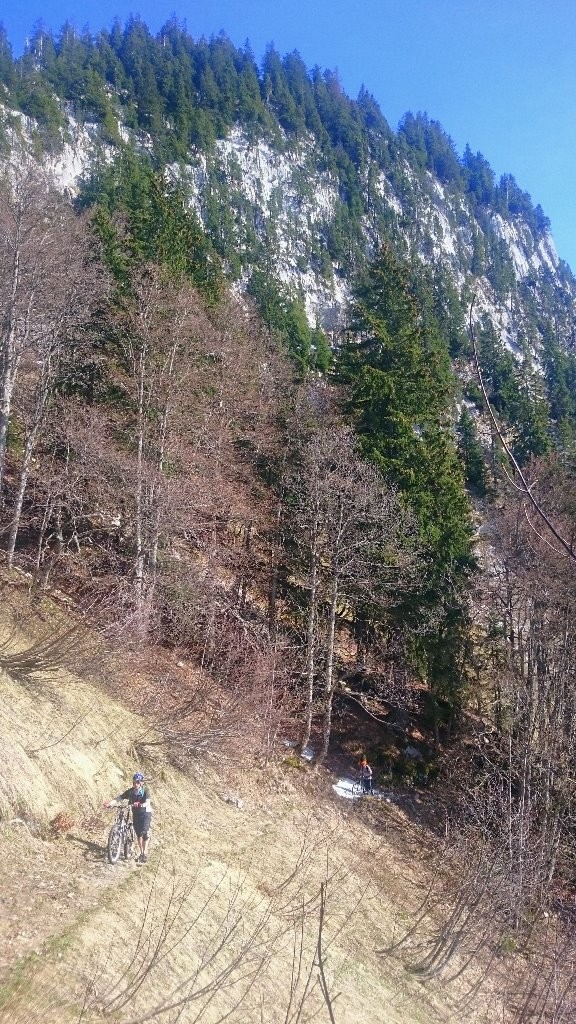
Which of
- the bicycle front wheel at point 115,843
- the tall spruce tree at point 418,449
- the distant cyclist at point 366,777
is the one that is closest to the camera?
the bicycle front wheel at point 115,843

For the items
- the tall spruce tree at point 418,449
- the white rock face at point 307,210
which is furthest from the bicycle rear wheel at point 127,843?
the white rock face at point 307,210

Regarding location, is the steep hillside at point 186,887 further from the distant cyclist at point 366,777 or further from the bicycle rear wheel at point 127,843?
the distant cyclist at point 366,777

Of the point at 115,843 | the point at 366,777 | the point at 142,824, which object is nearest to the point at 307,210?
the point at 366,777

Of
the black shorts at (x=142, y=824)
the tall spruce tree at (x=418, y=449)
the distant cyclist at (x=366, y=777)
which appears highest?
the tall spruce tree at (x=418, y=449)

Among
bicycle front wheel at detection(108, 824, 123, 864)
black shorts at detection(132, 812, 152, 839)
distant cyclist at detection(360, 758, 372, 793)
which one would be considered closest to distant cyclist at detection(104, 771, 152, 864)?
black shorts at detection(132, 812, 152, 839)

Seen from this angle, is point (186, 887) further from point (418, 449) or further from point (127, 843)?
point (418, 449)

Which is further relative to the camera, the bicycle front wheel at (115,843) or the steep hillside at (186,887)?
the bicycle front wheel at (115,843)

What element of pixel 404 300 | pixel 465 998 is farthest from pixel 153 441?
pixel 465 998

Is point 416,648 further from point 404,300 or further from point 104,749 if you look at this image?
point 404,300
